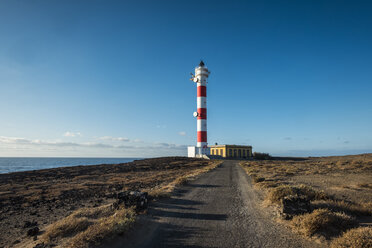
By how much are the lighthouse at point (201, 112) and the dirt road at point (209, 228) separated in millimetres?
49247

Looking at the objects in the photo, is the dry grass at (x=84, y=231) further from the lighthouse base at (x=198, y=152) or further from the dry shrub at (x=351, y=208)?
the lighthouse base at (x=198, y=152)

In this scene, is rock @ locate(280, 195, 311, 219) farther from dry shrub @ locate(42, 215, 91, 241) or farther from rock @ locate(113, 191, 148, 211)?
dry shrub @ locate(42, 215, 91, 241)

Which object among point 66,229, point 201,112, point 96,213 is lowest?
point 96,213

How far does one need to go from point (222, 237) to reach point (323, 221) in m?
3.62

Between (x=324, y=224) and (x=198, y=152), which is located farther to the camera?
(x=198, y=152)

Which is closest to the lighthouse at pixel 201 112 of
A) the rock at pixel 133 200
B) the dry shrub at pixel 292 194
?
the dry shrub at pixel 292 194

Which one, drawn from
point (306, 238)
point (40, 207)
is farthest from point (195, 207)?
point (40, 207)

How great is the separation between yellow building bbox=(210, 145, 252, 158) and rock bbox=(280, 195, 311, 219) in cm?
6158

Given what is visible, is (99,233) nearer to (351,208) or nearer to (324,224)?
(324,224)

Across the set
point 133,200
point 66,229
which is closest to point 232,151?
point 133,200

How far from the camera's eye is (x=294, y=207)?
28.2ft

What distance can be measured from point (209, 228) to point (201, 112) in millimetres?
53397

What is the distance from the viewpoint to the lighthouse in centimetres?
6069

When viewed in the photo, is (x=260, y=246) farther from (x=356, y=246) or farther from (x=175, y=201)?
(x=175, y=201)
